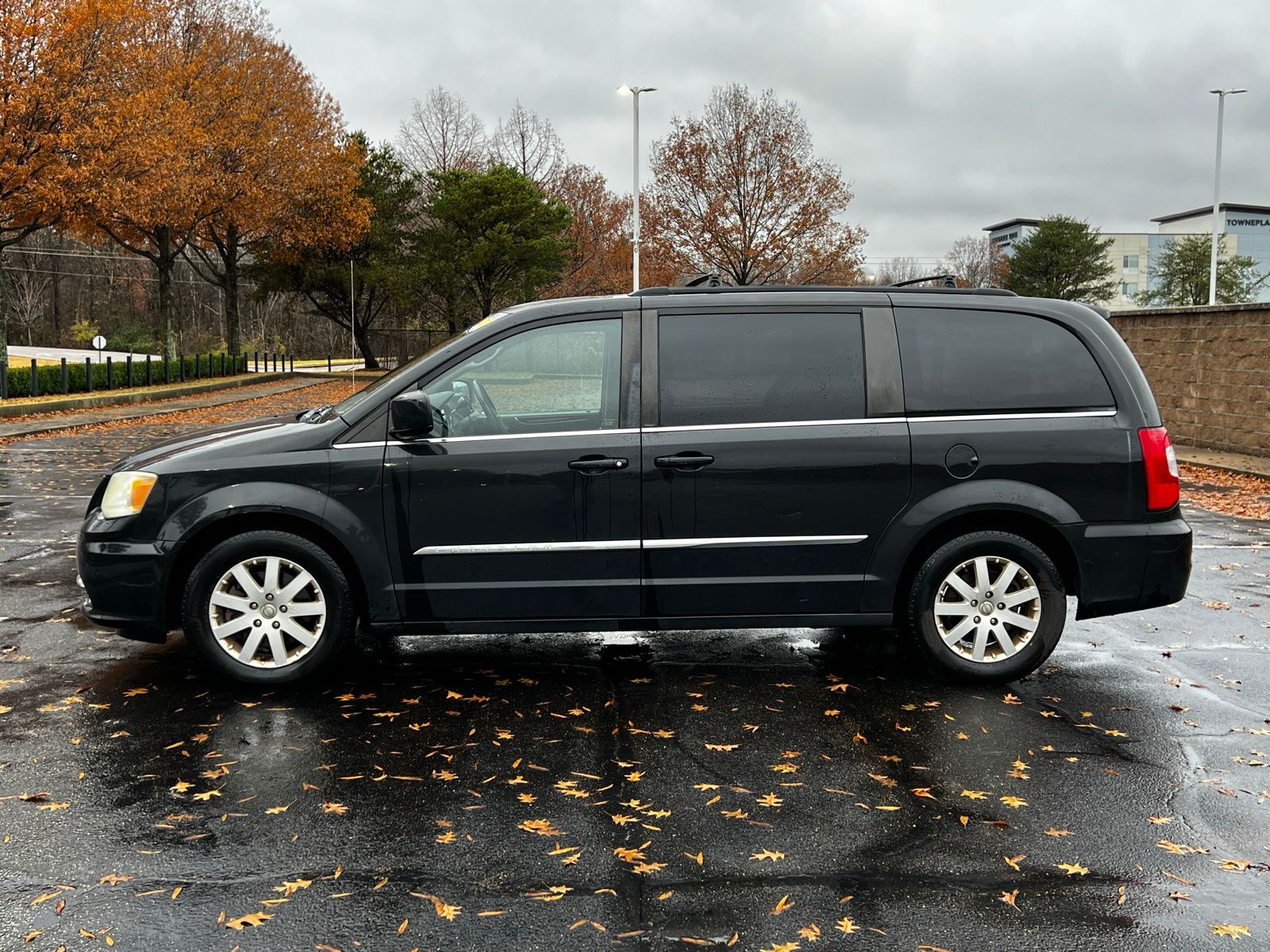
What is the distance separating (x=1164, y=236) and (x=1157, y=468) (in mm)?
120927

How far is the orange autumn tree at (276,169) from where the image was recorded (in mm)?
37656

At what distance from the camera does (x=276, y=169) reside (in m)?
Answer: 39.5

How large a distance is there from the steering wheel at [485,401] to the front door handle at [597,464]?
1.46 feet

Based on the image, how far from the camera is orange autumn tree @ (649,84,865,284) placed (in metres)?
39.2

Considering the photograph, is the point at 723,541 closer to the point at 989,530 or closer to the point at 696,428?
the point at 696,428

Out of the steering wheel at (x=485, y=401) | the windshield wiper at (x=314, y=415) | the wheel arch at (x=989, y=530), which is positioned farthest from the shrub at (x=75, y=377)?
the wheel arch at (x=989, y=530)

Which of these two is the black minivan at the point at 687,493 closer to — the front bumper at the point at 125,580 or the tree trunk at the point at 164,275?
the front bumper at the point at 125,580

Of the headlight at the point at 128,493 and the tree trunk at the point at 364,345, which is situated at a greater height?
the tree trunk at the point at 364,345

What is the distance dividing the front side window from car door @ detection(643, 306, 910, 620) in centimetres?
22

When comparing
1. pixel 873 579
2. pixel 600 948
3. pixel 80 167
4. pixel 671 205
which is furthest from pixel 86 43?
pixel 600 948

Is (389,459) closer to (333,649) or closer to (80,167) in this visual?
(333,649)

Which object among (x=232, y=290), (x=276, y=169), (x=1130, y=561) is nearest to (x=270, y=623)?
(x=1130, y=561)

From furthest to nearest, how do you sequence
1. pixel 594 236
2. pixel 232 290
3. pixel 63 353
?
pixel 594 236 < pixel 63 353 < pixel 232 290

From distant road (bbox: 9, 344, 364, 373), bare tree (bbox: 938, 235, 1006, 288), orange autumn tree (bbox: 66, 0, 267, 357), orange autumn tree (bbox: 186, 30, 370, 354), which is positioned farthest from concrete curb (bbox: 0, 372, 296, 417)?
bare tree (bbox: 938, 235, 1006, 288)
